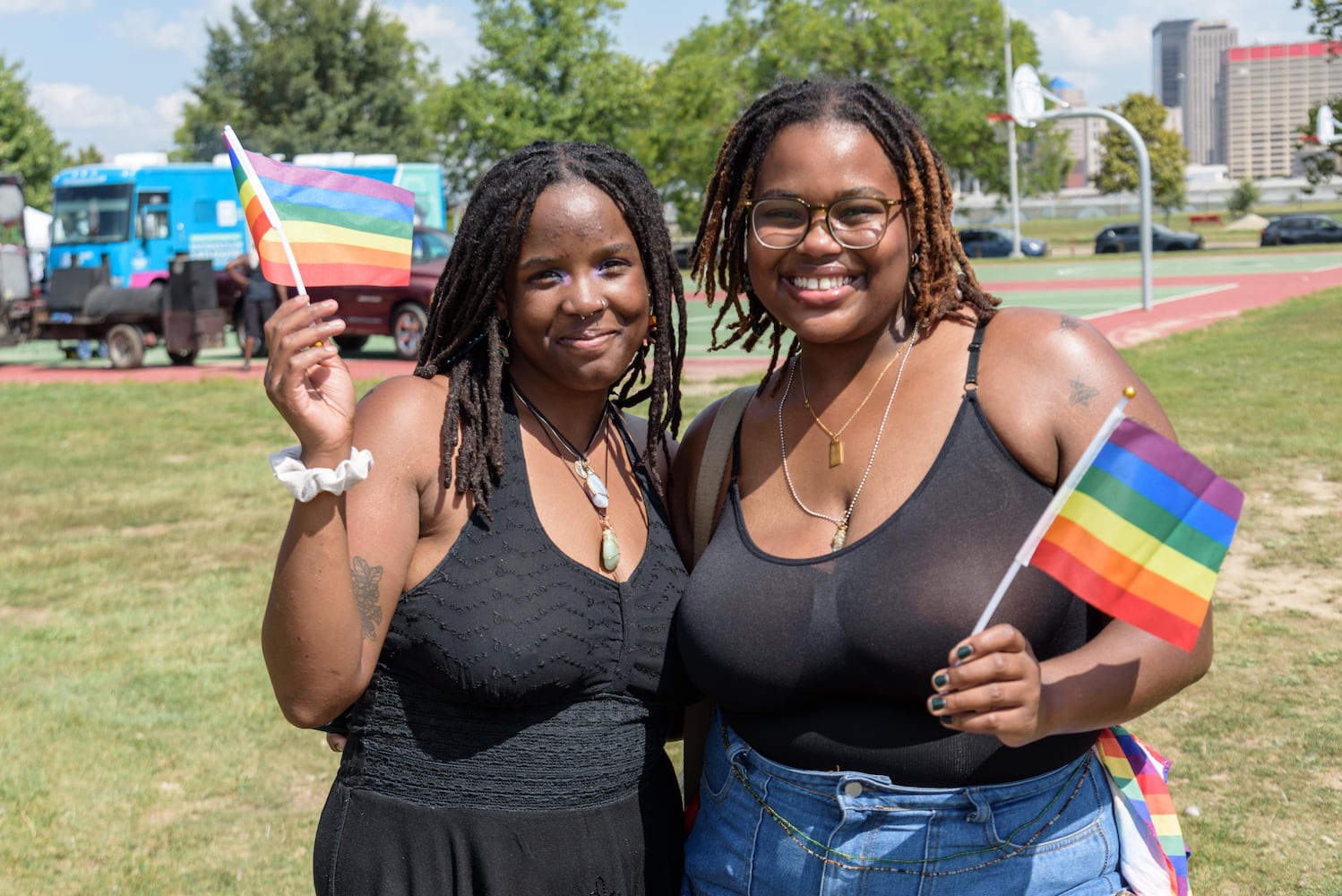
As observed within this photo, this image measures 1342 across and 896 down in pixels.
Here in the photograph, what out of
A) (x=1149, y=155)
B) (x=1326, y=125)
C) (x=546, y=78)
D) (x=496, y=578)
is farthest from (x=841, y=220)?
(x=1149, y=155)

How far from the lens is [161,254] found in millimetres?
26016

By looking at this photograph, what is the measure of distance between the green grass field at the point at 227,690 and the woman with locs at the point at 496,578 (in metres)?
2.22

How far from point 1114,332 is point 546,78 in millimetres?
29083

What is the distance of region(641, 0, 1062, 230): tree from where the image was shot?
49.0 meters

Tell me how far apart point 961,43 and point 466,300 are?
167 ft

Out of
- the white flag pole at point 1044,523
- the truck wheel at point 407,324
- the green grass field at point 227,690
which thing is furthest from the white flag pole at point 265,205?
the truck wheel at point 407,324

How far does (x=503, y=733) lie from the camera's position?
2400mm

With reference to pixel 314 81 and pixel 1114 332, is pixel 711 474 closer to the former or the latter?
pixel 1114 332

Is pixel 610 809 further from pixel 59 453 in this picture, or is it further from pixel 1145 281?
pixel 1145 281

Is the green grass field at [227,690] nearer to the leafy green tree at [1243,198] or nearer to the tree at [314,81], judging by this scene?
the tree at [314,81]

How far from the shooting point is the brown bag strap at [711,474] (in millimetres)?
2600

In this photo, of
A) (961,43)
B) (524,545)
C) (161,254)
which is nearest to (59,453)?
(524,545)

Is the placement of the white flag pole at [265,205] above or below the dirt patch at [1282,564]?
above

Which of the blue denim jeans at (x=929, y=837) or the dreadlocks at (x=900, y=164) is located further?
the dreadlocks at (x=900, y=164)
